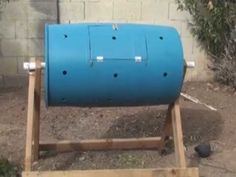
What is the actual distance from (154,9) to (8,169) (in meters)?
→ 3.17

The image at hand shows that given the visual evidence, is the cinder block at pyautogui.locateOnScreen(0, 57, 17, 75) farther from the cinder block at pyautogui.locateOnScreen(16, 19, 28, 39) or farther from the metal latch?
the metal latch

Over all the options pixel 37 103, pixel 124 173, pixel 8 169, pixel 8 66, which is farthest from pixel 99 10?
pixel 124 173

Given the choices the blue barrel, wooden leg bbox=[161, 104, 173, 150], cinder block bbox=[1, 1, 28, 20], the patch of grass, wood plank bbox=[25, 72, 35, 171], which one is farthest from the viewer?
cinder block bbox=[1, 1, 28, 20]

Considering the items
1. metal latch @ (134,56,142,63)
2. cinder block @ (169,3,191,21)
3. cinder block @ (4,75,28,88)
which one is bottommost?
cinder block @ (4,75,28,88)

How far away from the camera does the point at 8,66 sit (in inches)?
305

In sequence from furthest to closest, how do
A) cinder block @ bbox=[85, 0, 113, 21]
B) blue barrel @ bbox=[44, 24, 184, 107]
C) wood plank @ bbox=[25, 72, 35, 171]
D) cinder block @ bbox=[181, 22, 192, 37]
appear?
cinder block @ bbox=[181, 22, 192, 37], cinder block @ bbox=[85, 0, 113, 21], wood plank @ bbox=[25, 72, 35, 171], blue barrel @ bbox=[44, 24, 184, 107]

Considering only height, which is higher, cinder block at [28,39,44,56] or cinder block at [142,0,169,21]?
cinder block at [142,0,169,21]

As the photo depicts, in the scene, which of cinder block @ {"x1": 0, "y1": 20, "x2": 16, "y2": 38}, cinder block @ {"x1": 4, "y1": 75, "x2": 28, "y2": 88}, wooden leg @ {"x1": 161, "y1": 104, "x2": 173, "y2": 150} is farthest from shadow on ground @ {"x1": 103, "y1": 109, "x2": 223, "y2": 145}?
cinder block @ {"x1": 0, "y1": 20, "x2": 16, "y2": 38}

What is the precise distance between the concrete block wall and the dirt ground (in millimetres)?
393

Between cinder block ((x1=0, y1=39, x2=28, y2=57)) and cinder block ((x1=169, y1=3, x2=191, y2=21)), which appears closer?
cinder block ((x1=0, y1=39, x2=28, y2=57))

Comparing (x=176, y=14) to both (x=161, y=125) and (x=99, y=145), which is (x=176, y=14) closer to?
(x=161, y=125)

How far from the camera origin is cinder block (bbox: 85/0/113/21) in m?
7.65

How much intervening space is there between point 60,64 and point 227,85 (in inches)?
148

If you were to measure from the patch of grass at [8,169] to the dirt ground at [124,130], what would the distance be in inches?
6.8
